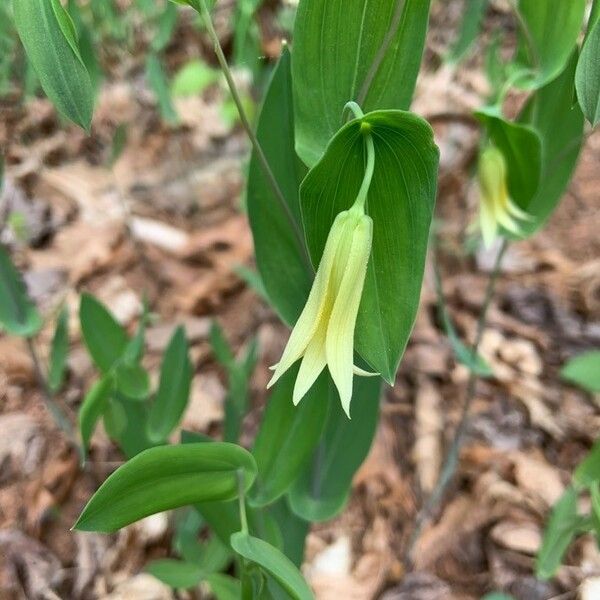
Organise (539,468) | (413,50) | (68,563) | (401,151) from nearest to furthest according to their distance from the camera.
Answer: (401,151) → (413,50) → (68,563) → (539,468)

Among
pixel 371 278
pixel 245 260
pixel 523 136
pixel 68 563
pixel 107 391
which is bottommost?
pixel 68 563

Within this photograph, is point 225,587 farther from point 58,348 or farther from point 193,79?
point 193,79

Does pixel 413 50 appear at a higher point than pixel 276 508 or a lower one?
higher

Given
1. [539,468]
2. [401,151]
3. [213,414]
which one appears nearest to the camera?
[401,151]

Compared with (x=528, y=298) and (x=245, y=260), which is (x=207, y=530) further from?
(x=528, y=298)

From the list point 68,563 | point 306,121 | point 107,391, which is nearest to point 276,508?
point 107,391

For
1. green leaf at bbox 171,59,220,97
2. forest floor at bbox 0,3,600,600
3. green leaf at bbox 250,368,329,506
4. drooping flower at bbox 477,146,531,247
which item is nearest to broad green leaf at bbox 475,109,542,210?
drooping flower at bbox 477,146,531,247

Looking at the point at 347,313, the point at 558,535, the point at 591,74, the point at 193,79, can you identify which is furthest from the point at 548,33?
the point at 193,79

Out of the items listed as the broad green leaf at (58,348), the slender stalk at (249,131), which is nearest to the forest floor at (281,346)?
the broad green leaf at (58,348)
